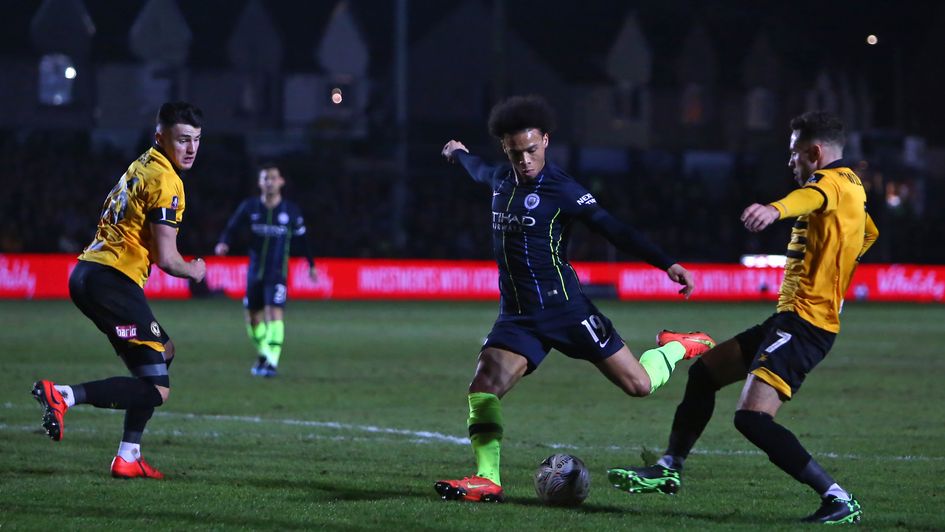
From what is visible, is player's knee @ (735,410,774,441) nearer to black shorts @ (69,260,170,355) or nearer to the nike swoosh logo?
black shorts @ (69,260,170,355)

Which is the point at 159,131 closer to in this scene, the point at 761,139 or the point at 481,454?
the point at 481,454

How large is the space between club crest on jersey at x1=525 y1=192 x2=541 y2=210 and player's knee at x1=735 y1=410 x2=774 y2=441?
5.81 ft

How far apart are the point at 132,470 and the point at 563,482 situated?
284cm

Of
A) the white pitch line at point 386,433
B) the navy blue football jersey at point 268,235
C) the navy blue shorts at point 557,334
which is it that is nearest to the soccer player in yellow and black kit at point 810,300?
the navy blue shorts at point 557,334

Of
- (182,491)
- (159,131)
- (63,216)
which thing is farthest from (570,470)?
(63,216)

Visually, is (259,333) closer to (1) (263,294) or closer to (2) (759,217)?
(1) (263,294)

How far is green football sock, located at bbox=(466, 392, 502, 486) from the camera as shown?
7.83 meters

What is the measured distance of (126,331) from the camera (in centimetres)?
834

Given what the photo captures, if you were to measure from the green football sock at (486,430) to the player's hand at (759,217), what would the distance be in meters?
2.09

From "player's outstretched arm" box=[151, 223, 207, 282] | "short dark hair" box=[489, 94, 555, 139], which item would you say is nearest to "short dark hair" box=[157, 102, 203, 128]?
"player's outstretched arm" box=[151, 223, 207, 282]

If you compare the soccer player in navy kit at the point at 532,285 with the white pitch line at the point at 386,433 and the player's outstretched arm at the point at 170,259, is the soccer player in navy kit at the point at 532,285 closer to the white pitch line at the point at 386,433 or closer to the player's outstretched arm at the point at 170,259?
the player's outstretched arm at the point at 170,259

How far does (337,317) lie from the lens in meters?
27.8

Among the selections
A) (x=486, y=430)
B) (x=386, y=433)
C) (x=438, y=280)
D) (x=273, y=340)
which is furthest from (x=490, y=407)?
(x=438, y=280)

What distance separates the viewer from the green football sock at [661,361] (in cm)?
829
